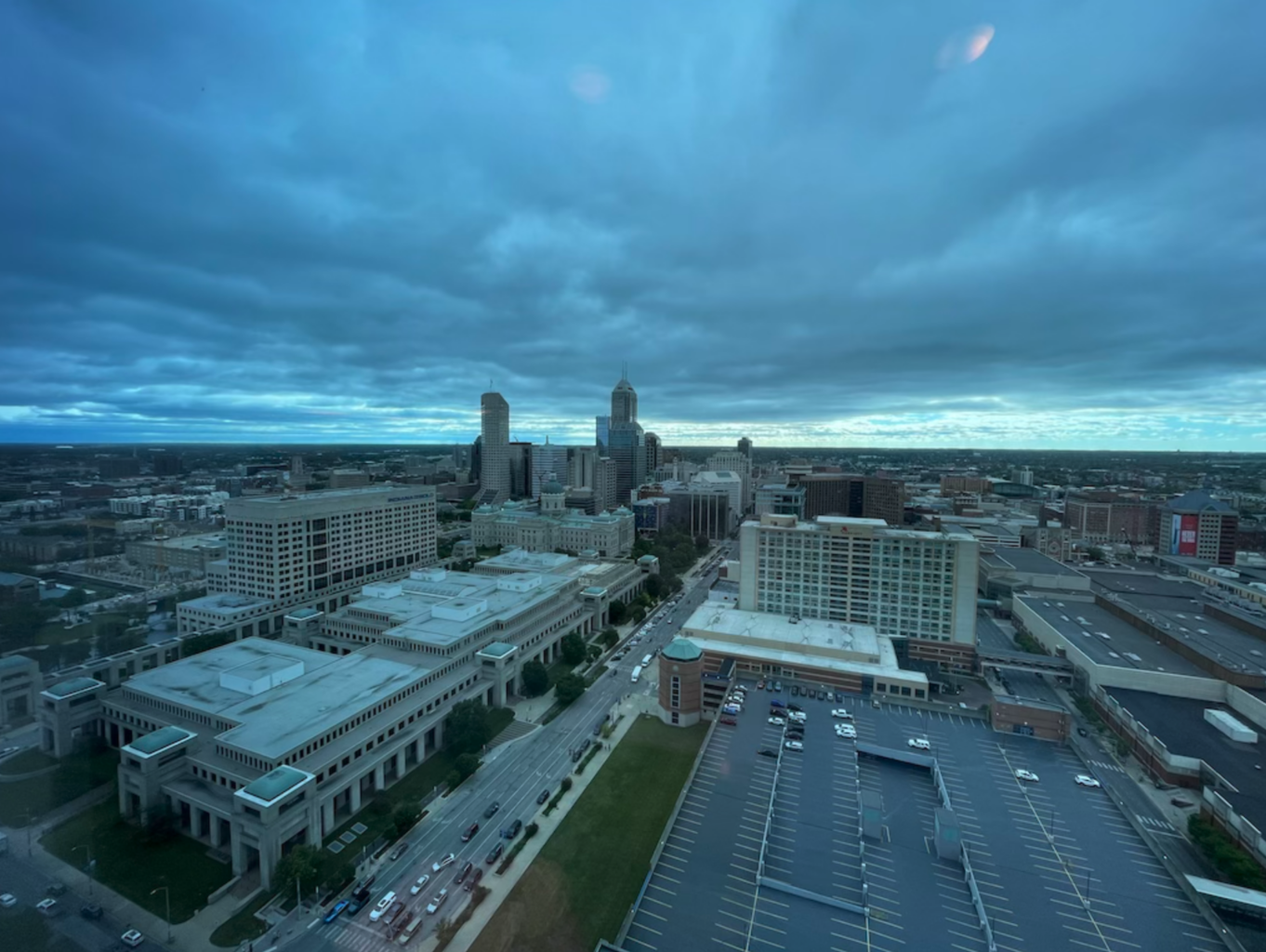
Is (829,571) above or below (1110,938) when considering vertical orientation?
above

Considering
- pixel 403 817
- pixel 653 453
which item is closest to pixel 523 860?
pixel 403 817

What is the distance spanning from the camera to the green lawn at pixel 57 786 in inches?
759

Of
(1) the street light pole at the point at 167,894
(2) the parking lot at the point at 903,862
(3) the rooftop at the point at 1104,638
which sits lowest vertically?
(1) the street light pole at the point at 167,894

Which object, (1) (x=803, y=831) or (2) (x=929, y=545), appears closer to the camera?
(1) (x=803, y=831)

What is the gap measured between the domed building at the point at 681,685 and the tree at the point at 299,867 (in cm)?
1603

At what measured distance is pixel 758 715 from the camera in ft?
84.4

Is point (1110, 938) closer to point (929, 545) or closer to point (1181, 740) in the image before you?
point (1181, 740)

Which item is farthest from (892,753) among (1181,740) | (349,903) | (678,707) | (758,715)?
(349,903)

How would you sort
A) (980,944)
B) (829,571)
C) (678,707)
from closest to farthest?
(980,944) → (678,707) → (829,571)

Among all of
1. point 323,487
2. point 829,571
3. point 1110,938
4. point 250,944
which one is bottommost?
point 250,944

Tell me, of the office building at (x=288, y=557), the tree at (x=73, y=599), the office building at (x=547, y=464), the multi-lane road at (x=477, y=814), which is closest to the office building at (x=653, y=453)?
the office building at (x=547, y=464)

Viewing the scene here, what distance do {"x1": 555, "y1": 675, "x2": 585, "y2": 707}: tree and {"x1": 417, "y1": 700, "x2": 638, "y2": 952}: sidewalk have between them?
11.5ft

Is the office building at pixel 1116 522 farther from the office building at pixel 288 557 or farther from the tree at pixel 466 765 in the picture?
the office building at pixel 288 557

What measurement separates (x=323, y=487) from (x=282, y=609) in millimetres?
15436
